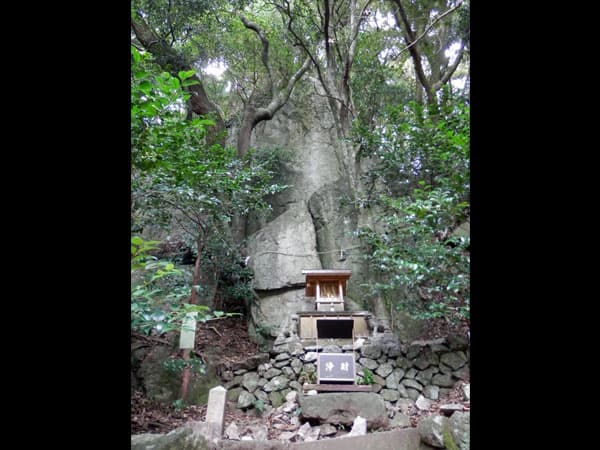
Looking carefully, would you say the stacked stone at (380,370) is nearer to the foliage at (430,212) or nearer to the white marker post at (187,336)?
the foliage at (430,212)

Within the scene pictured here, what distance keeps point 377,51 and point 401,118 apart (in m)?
2.13

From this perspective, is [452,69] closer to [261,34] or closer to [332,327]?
[261,34]

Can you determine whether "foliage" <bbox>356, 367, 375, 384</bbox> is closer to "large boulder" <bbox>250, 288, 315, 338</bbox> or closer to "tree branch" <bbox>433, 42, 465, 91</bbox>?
"large boulder" <bbox>250, 288, 315, 338</bbox>

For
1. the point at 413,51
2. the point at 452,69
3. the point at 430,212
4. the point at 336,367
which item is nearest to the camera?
the point at 430,212

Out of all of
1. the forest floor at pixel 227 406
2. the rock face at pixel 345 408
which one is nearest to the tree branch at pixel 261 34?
the forest floor at pixel 227 406

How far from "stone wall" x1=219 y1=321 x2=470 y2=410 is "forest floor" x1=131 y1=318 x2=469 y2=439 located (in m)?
0.13

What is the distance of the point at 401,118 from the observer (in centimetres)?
459

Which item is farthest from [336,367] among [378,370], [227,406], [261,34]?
[261,34]

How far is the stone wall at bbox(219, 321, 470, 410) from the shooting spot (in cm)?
406

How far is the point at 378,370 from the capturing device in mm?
4219

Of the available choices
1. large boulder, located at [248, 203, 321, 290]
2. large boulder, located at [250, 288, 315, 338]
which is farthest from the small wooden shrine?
large boulder, located at [248, 203, 321, 290]

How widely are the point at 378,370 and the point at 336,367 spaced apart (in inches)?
22.7

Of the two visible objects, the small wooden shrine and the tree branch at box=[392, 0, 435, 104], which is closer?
the small wooden shrine
